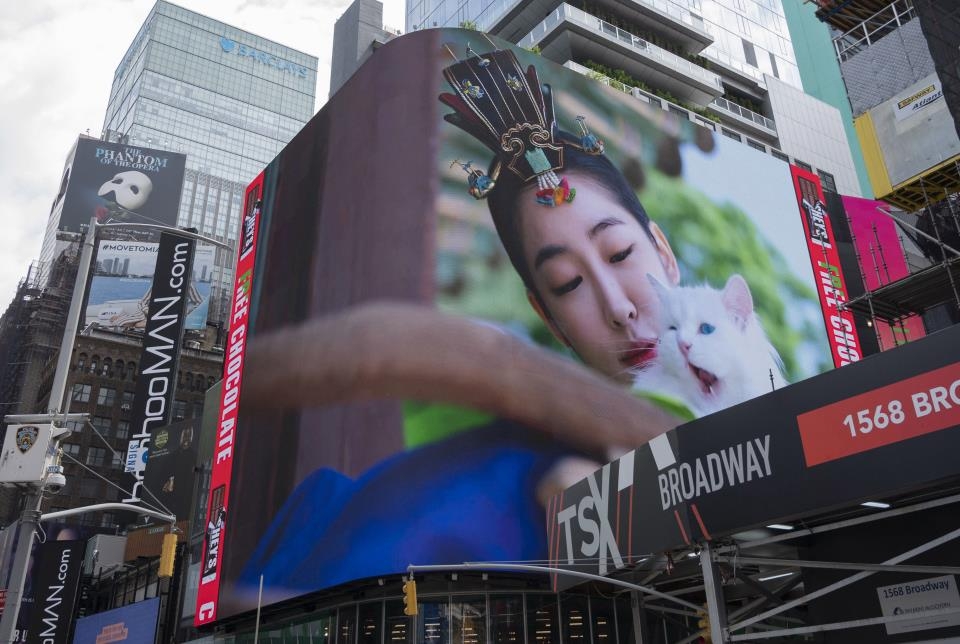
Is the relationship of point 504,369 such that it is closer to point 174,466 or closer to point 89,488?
point 174,466

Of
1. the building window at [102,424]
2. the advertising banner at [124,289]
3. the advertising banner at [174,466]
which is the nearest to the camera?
the advertising banner at [174,466]

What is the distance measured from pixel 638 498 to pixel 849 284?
127 ft

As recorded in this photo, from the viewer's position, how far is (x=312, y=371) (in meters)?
38.7

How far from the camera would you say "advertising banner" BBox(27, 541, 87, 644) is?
51.3 meters

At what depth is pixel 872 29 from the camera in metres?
41.8

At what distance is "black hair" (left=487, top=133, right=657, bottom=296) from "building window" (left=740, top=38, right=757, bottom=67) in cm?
4508

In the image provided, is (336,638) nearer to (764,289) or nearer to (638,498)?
(638,498)

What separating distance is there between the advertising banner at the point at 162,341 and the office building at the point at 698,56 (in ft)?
90.6

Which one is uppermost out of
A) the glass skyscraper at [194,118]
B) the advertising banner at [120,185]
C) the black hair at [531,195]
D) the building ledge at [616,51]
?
the glass skyscraper at [194,118]

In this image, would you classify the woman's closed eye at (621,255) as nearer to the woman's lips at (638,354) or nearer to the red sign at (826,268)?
the woman's lips at (638,354)

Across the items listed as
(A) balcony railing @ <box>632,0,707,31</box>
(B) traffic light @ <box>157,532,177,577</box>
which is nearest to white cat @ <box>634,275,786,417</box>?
(B) traffic light @ <box>157,532,177,577</box>

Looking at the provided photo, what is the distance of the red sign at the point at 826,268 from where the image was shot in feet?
161

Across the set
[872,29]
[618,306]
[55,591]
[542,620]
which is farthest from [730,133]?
[55,591]

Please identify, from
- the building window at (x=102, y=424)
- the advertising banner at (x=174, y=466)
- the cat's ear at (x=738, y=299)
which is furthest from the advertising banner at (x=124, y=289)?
the cat's ear at (x=738, y=299)
